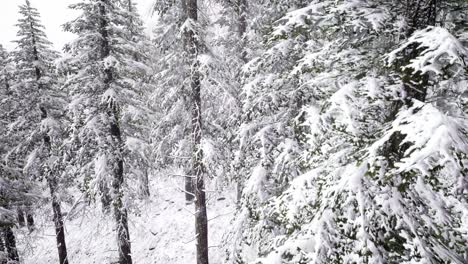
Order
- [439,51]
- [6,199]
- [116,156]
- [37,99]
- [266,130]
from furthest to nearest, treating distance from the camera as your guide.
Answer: [37,99]
[6,199]
[116,156]
[266,130]
[439,51]

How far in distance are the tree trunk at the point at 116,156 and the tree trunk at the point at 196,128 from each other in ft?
10.1

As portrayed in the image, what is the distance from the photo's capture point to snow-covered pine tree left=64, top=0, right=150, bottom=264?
35.7 feet

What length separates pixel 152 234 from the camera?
17781 mm

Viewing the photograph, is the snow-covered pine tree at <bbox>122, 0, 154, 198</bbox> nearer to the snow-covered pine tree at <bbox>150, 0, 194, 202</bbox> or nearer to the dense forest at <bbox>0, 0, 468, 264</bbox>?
the dense forest at <bbox>0, 0, 468, 264</bbox>

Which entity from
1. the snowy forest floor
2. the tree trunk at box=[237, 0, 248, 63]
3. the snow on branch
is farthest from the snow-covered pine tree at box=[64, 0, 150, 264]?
the snow on branch

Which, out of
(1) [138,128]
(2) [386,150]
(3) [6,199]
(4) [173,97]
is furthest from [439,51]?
(3) [6,199]

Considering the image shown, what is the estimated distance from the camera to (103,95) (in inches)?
426

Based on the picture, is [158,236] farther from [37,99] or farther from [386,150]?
[386,150]

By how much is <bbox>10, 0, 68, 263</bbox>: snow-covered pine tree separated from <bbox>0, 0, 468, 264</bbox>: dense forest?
85 millimetres

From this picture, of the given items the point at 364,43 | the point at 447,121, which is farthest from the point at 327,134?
the point at 447,121

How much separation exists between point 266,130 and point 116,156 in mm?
6091

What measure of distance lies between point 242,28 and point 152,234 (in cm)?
1252

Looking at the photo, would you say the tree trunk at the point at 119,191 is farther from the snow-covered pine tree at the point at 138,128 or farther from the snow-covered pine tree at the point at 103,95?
the snow-covered pine tree at the point at 138,128

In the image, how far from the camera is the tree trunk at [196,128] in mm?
9641
